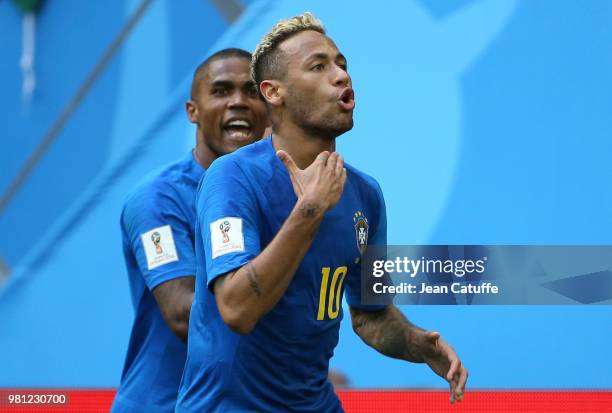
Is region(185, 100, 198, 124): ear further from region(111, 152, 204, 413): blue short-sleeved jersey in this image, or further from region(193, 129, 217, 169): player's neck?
region(111, 152, 204, 413): blue short-sleeved jersey

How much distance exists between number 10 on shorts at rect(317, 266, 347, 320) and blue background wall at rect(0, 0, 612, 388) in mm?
1645

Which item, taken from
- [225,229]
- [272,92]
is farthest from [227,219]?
[272,92]

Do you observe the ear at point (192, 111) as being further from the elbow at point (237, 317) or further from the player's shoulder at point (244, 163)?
the elbow at point (237, 317)

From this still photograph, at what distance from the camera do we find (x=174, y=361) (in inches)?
122

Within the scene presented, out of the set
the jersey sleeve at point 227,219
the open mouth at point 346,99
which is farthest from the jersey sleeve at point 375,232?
the jersey sleeve at point 227,219

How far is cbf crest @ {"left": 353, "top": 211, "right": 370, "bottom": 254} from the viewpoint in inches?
102

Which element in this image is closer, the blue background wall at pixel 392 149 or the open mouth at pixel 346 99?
the open mouth at pixel 346 99

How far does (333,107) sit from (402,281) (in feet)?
3.91

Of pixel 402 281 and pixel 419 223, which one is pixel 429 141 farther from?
pixel 402 281

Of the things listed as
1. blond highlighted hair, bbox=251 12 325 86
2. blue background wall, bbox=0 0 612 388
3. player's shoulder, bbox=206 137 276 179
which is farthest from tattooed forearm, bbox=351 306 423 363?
blue background wall, bbox=0 0 612 388

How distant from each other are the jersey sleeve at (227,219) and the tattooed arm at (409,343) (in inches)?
21.8

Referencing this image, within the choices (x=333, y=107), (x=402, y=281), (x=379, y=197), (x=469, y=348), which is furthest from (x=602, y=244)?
(x=333, y=107)

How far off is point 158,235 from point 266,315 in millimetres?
805

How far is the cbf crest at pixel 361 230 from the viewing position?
258cm
